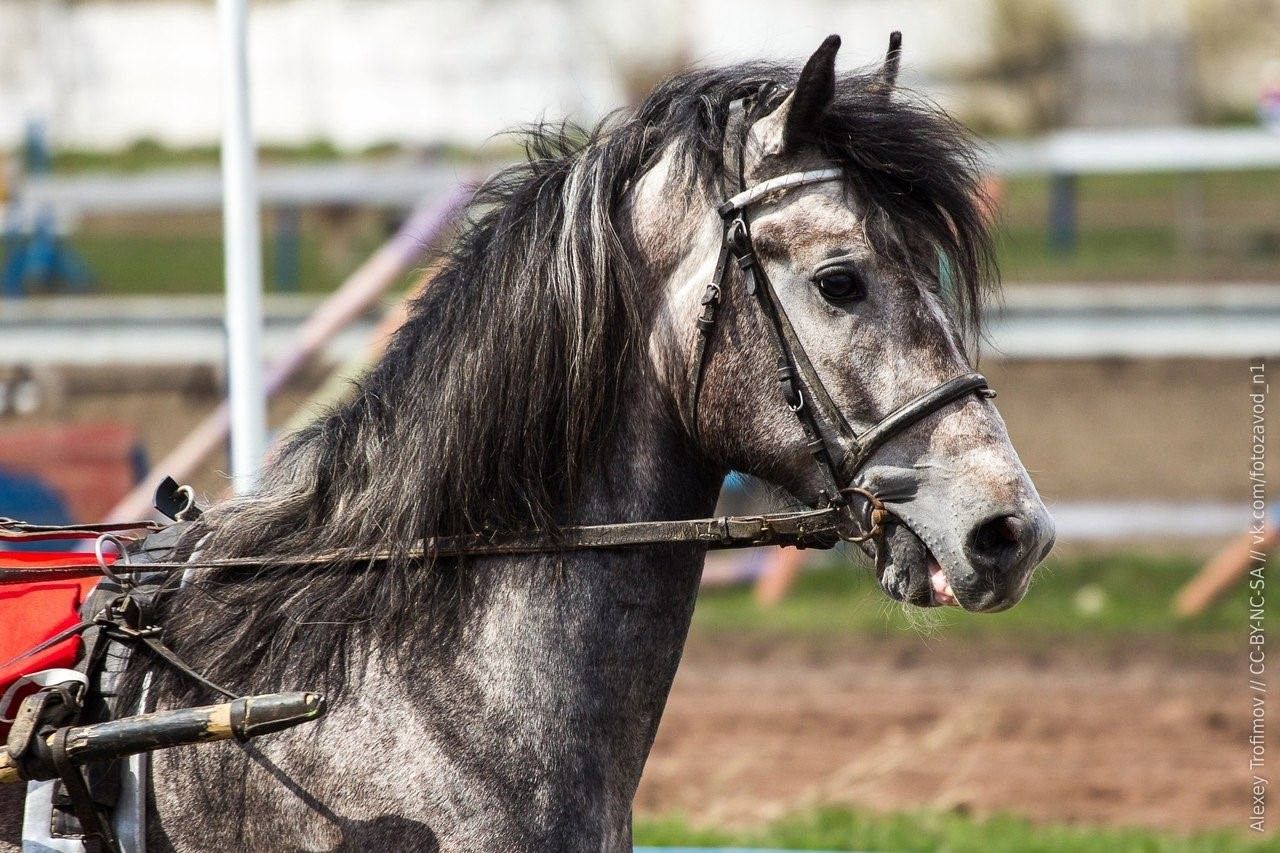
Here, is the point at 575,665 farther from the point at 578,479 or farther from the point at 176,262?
the point at 176,262

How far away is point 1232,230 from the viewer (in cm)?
1923

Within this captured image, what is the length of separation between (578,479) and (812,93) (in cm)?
72

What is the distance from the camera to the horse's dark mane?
2316 mm

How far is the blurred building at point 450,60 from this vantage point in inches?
865

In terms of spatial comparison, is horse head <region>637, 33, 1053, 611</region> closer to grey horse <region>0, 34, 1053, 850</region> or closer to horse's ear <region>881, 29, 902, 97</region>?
grey horse <region>0, 34, 1053, 850</region>

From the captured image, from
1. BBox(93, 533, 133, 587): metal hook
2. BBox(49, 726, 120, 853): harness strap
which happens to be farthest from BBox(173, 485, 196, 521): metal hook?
BBox(49, 726, 120, 853): harness strap

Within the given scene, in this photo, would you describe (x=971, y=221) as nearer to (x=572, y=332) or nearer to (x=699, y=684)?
(x=572, y=332)

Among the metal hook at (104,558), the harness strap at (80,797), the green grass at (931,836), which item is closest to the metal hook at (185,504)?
the metal hook at (104,558)

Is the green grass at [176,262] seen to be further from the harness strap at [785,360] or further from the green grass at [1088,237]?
the harness strap at [785,360]

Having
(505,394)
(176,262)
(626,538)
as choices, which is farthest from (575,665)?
(176,262)

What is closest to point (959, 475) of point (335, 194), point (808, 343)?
point (808, 343)

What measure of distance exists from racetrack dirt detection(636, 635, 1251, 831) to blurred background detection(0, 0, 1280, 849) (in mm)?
25

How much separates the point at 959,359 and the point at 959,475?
198mm

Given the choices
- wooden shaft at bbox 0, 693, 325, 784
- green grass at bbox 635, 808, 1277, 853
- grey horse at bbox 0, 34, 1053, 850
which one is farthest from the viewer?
green grass at bbox 635, 808, 1277, 853
